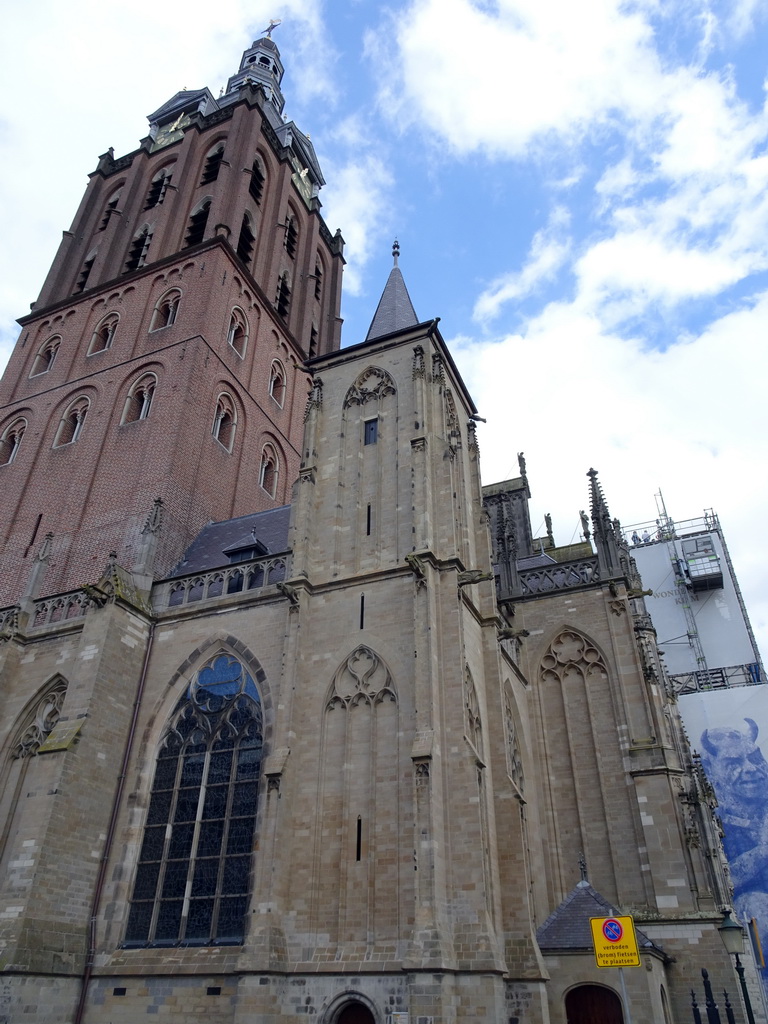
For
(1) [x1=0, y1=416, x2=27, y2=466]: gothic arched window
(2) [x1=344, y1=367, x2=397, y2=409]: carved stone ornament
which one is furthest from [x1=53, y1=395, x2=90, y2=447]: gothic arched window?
(2) [x1=344, y1=367, x2=397, y2=409]: carved stone ornament

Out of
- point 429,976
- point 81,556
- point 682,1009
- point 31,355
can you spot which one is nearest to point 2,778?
point 81,556

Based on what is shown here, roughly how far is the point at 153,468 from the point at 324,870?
1379 cm

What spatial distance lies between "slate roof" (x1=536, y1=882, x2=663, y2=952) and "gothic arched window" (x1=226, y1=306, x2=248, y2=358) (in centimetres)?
2133

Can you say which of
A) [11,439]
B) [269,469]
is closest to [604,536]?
[269,469]

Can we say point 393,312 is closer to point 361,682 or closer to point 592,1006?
point 361,682

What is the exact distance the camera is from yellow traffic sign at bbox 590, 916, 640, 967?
972 cm

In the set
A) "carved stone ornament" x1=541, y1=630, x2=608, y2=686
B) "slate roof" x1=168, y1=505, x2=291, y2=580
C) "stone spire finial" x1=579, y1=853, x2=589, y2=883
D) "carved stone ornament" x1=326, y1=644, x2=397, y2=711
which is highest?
"slate roof" x1=168, y1=505, x2=291, y2=580

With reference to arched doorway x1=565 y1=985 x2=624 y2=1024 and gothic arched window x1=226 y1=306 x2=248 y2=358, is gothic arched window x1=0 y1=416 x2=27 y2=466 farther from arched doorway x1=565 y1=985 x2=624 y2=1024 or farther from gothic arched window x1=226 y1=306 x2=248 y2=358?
arched doorway x1=565 y1=985 x2=624 y2=1024

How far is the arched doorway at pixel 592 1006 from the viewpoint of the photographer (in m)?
14.9

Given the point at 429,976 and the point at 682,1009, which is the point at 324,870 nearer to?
the point at 429,976

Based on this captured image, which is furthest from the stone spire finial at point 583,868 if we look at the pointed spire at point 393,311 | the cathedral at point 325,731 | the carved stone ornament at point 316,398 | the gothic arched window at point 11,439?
the gothic arched window at point 11,439

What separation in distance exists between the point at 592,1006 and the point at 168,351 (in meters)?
22.7

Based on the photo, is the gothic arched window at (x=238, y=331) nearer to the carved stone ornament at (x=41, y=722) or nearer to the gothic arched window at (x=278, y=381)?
the gothic arched window at (x=278, y=381)

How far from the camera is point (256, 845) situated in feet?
48.6
